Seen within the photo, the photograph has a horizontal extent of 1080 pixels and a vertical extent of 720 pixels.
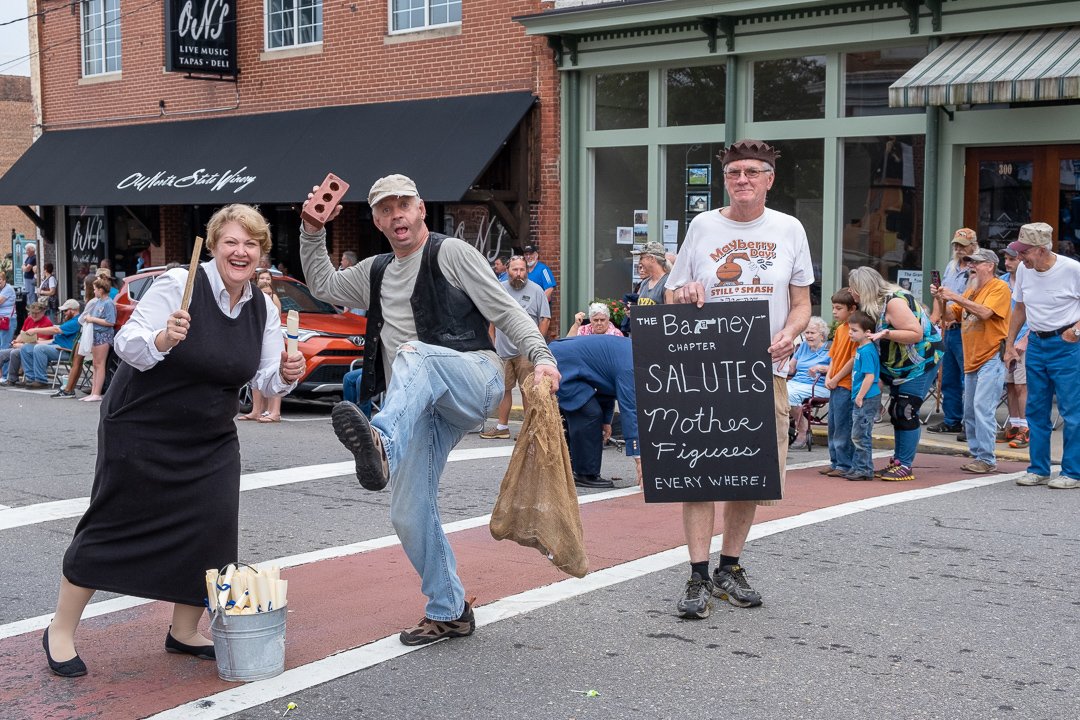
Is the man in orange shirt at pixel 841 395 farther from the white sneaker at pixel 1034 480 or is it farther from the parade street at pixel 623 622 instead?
the white sneaker at pixel 1034 480

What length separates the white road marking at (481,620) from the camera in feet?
15.3

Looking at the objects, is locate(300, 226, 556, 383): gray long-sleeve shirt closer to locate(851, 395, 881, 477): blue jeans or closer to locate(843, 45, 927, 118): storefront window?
locate(851, 395, 881, 477): blue jeans

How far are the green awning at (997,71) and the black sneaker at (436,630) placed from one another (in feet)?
30.2

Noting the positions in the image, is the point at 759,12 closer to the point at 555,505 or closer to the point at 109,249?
the point at 555,505

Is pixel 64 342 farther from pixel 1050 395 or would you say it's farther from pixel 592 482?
pixel 1050 395

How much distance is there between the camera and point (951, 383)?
12.4 meters

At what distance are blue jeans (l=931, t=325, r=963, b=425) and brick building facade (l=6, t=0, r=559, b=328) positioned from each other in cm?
674

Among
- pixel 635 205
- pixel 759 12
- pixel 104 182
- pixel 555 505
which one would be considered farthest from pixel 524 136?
pixel 555 505

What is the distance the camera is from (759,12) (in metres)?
15.1

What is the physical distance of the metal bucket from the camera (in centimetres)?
481

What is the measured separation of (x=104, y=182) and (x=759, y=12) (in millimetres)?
13223

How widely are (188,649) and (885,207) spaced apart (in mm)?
11466

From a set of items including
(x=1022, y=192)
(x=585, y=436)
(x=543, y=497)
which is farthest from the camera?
(x=1022, y=192)

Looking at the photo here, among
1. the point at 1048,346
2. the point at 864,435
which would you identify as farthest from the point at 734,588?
the point at 1048,346
